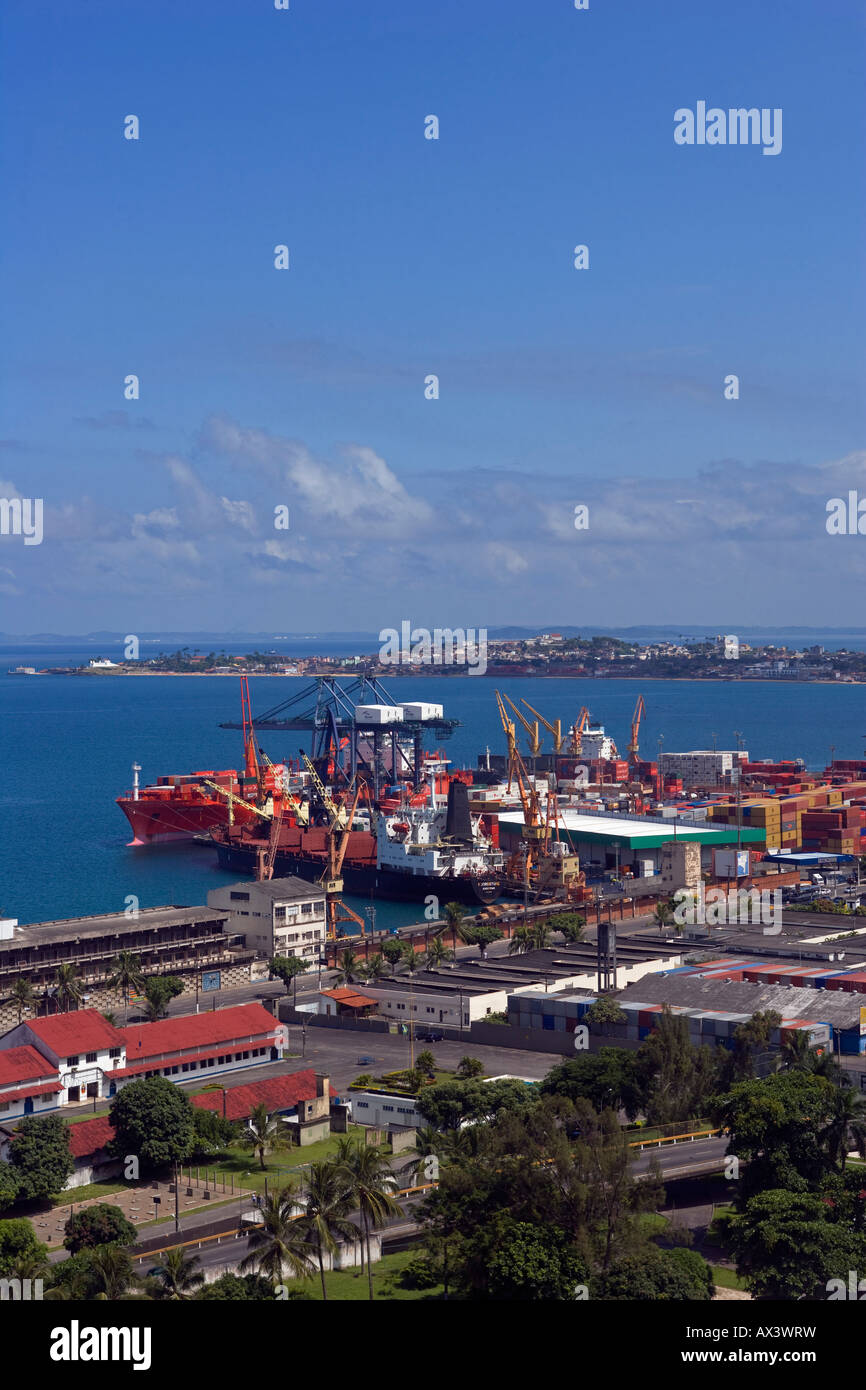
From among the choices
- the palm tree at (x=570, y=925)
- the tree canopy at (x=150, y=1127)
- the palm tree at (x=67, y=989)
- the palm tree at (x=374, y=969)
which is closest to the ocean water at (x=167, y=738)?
the palm tree at (x=570, y=925)

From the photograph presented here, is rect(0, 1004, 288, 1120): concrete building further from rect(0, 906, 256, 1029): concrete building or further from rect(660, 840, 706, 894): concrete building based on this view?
rect(660, 840, 706, 894): concrete building

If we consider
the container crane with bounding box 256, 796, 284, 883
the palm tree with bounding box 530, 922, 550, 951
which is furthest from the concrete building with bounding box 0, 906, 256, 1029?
the container crane with bounding box 256, 796, 284, 883

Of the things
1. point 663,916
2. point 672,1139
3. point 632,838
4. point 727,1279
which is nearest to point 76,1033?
point 672,1139

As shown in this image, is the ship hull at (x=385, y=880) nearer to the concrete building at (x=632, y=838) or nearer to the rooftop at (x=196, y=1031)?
the concrete building at (x=632, y=838)

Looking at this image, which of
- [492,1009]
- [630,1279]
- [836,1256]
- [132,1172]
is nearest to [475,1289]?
[630,1279]

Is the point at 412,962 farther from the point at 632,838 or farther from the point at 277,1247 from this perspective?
the point at 632,838

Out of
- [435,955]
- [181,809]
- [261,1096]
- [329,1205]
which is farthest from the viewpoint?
[181,809]
